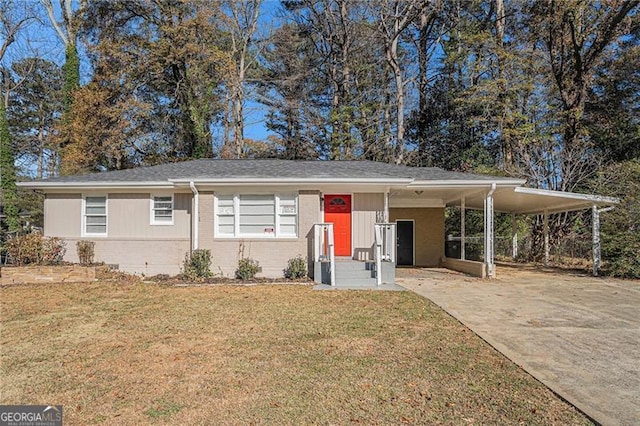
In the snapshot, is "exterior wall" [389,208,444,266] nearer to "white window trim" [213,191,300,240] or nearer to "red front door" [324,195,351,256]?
"red front door" [324,195,351,256]

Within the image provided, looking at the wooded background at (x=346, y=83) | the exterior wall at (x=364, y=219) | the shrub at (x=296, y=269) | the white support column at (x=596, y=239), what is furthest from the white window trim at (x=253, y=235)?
the wooded background at (x=346, y=83)

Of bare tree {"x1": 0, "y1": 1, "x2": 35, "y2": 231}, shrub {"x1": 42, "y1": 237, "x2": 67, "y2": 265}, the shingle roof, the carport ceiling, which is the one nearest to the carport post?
the carport ceiling

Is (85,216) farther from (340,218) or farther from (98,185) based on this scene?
(340,218)

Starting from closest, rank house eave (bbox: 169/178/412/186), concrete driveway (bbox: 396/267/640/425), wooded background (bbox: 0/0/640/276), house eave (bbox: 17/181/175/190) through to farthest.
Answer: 1. concrete driveway (bbox: 396/267/640/425)
2. house eave (bbox: 169/178/412/186)
3. house eave (bbox: 17/181/175/190)
4. wooded background (bbox: 0/0/640/276)

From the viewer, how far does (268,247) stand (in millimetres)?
10812

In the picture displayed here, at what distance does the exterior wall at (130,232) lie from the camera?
11430 millimetres

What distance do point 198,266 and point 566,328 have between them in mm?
8823

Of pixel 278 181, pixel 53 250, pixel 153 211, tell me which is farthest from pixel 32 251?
pixel 278 181

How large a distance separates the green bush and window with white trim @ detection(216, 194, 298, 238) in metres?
5.09

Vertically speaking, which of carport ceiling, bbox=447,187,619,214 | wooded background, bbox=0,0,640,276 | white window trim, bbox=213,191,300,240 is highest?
wooded background, bbox=0,0,640,276

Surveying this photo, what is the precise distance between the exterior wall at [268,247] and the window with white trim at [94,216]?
354 centimetres

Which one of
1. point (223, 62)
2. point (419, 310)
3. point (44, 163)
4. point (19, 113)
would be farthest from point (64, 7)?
point (419, 310)

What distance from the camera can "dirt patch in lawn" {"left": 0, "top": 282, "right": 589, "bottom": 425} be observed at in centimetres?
324

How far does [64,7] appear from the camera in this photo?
20.9 metres
